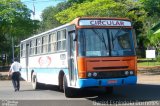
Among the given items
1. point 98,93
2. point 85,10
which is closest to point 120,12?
point 85,10

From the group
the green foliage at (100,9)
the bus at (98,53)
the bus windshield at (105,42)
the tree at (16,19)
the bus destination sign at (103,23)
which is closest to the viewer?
the bus at (98,53)

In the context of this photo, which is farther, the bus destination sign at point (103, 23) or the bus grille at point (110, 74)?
the bus destination sign at point (103, 23)

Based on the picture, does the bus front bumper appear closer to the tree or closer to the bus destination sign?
the bus destination sign

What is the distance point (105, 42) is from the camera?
622 inches

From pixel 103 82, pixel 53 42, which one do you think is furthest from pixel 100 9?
pixel 103 82

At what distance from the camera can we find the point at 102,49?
51.5ft

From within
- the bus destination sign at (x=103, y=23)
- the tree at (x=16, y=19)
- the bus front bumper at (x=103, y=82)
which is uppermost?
the tree at (x=16, y=19)

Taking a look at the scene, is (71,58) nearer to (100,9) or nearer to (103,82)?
(103,82)

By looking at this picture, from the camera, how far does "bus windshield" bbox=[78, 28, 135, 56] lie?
15609 mm

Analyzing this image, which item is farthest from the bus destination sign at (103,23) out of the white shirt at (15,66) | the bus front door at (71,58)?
the white shirt at (15,66)

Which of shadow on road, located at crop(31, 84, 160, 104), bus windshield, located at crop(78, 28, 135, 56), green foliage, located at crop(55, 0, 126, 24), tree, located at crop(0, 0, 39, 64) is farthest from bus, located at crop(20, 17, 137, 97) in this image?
tree, located at crop(0, 0, 39, 64)

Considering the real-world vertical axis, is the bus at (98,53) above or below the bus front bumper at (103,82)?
above

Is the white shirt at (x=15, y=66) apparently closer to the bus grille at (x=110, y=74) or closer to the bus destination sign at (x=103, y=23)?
the bus destination sign at (x=103, y=23)

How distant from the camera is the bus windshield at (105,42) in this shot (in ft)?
51.2
